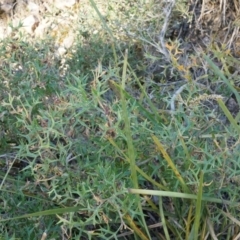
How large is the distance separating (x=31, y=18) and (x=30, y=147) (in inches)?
55.8

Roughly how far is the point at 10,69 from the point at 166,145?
504 mm

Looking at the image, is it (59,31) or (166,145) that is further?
(59,31)

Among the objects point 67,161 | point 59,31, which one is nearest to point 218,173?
point 67,161

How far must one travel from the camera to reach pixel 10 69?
1339 millimetres

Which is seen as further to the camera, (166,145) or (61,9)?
(61,9)

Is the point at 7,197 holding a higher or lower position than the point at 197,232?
higher

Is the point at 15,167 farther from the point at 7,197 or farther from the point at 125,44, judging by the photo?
the point at 125,44

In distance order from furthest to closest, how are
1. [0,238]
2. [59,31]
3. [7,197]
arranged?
[59,31]
[7,197]
[0,238]

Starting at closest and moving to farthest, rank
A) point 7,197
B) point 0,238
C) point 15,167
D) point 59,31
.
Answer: point 0,238 < point 7,197 < point 15,167 < point 59,31

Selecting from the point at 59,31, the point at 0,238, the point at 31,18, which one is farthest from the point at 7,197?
the point at 31,18

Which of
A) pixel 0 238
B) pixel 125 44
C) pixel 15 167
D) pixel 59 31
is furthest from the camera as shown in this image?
pixel 59 31

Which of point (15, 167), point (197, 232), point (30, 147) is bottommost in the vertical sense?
point (197, 232)

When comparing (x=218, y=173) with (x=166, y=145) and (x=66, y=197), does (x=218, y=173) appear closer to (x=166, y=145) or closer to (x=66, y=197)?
(x=166, y=145)

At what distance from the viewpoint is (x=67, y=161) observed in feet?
3.56
